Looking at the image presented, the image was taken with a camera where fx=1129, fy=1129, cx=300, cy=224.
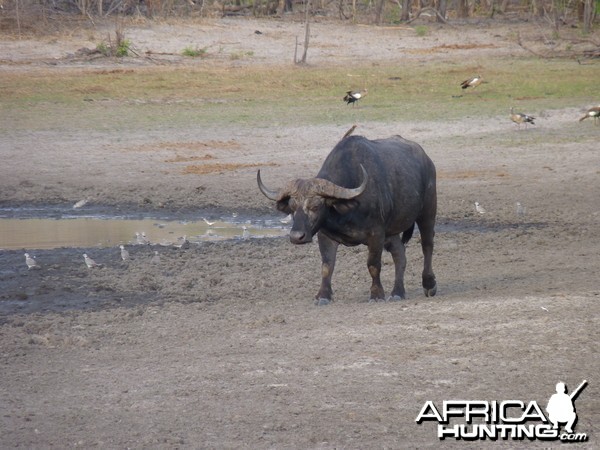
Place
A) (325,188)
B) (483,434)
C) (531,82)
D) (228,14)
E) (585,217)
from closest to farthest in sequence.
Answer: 1. (483,434)
2. (325,188)
3. (585,217)
4. (531,82)
5. (228,14)

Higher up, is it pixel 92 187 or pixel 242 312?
pixel 242 312

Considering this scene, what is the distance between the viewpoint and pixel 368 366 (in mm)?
7039

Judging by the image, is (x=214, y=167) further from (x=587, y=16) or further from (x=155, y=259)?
(x=587, y=16)

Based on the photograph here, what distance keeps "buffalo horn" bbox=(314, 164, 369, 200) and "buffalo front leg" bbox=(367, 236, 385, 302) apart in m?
0.57

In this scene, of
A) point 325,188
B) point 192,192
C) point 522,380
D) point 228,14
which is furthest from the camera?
point 228,14

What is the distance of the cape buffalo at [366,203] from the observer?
29.3ft

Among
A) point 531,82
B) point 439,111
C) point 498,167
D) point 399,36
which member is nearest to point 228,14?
Answer: point 399,36

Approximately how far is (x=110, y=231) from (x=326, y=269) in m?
5.09

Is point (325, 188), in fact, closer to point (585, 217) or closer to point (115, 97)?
point (585, 217)

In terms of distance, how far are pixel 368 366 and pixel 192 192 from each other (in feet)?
29.9

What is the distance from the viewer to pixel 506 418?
600cm

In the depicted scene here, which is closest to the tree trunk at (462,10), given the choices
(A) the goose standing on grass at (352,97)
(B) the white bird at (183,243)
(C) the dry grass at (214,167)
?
(A) the goose standing on grass at (352,97)

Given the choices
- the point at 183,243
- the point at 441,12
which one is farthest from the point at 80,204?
the point at 441,12

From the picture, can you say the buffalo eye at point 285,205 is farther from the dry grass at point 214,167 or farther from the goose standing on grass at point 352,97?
the goose standing on grass at point 352,97
